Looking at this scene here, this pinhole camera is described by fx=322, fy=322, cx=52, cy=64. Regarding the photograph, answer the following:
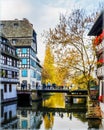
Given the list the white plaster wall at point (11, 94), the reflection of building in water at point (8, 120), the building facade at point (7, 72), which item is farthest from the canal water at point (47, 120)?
the building facade at point (7, 72)

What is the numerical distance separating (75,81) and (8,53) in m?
25.5

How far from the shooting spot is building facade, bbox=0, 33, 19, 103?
5216 cm

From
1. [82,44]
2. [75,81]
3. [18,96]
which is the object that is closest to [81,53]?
[82,44]

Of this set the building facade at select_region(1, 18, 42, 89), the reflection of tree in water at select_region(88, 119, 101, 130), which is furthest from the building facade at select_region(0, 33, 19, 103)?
the reflection of tree in water at select_region(88, 119, 101, 130)

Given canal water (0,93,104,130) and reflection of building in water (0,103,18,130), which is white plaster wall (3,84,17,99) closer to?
canal water (0,93,104,130)

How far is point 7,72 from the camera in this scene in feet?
183

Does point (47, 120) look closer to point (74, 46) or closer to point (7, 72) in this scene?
point (74, 46)

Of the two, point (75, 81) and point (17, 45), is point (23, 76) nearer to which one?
point (17, 45)

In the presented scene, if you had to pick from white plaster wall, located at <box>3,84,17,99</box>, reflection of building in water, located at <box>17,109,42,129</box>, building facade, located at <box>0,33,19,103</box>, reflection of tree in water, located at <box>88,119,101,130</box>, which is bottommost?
reflection of building in water, located at <box>17,109,42,129</box>

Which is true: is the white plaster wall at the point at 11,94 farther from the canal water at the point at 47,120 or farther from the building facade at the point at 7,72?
the canal water at the point at 47,120

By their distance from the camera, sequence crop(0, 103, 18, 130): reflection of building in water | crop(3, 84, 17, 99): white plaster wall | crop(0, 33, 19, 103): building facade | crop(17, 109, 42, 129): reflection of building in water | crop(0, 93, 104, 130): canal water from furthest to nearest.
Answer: crop(3, 84, 17, 99): white plaster wall
crop(0, 33, 19, 103): building facade
crop(17, 109, 42, 129): reflection of building in water
crop(0, 103, 18, 130): reflection of building in water
crop(0, 93, 104, 130): canal water

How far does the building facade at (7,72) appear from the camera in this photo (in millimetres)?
52162

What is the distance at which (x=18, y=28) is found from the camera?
77812 millimetres

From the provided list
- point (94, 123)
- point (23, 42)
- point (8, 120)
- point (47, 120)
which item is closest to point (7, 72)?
point (23, 42)
